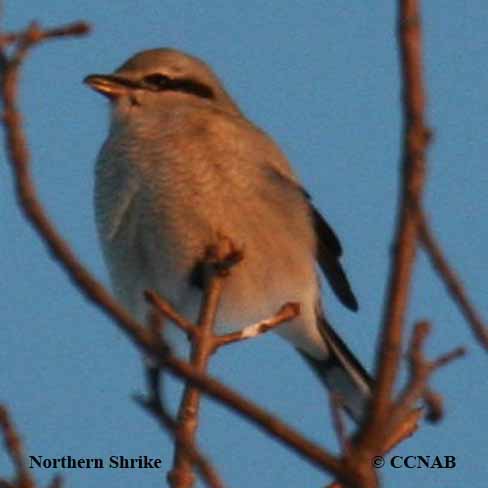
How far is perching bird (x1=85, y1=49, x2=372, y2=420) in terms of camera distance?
393cm

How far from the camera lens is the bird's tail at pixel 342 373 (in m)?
3.95

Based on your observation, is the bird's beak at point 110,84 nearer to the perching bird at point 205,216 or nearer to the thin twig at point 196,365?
the perching bird at point 205,216

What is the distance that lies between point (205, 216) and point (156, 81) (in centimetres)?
70

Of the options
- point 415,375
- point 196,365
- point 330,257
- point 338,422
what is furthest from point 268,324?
point 330,257

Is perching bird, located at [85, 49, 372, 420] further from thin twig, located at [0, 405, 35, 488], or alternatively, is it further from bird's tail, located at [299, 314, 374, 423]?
thin twig, located at [0, 405, 35, 488]

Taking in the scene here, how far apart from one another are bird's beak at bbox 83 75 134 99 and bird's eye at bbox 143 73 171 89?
0.06m

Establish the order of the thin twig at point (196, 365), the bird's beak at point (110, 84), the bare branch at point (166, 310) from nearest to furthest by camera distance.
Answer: the thin twig at point (196, 365), the bare branch at point (166, 310), the bird's beak at point (110, 84)

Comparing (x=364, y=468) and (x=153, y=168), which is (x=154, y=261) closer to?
(x=153, y=168)

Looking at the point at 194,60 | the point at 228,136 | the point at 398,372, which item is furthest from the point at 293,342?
the point at 398,372

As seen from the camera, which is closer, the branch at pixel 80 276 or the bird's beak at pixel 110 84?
the branch at pixel 80 276

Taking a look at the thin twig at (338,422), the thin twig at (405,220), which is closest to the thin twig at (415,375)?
the thin twig at (405,220)

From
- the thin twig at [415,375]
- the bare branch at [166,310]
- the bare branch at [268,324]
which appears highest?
the thin twig at [415,375]

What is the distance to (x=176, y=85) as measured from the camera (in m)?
4.41

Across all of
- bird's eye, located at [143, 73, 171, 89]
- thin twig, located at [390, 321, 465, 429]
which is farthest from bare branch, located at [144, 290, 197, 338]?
bird's eye, located at [143, 73, 171, 89]
